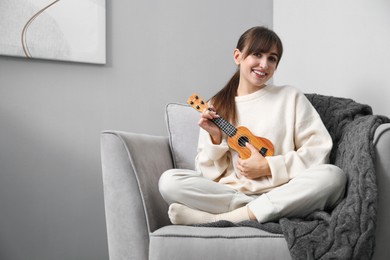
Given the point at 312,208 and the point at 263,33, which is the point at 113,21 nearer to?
the point at 263,33

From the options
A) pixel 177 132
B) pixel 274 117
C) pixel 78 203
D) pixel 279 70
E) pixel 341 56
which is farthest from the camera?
pixel 279 70

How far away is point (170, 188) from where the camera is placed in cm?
142

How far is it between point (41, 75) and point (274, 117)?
1035mm

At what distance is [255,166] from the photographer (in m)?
1.54

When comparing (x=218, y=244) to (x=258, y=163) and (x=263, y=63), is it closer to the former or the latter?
(x=258, y=163)

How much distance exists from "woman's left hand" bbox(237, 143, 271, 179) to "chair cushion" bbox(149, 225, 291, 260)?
0.33 meters

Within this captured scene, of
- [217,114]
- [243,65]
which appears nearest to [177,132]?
[217,114]

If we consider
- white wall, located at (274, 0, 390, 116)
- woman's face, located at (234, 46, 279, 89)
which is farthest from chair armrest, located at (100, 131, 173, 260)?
white wall, located at (274, 0, 390, 116)

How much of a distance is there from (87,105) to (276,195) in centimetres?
115

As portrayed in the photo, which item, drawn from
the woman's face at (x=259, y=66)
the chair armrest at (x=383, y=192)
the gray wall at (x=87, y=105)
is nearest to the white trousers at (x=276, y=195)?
the chair armrest at (x=383, y=192)

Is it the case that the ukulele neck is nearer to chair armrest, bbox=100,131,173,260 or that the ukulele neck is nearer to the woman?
the woman

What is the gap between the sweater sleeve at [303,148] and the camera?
152 cm

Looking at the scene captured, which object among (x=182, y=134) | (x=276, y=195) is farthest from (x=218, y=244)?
(x=182, y=134)

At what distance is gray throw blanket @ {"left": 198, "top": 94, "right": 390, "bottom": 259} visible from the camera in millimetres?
1146
